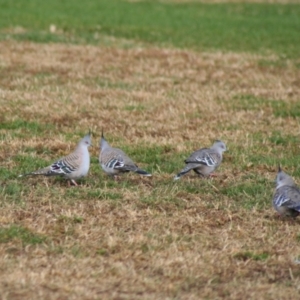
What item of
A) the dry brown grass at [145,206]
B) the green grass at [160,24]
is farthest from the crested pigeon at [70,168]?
the green grass at [160,24]

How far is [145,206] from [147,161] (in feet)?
7.44

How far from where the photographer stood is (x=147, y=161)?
1127 centimetres

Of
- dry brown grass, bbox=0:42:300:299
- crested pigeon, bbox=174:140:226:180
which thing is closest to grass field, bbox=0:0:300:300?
dry brown grass, bbox=0:42:300:299

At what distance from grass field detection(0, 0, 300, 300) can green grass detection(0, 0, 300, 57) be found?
159 mm

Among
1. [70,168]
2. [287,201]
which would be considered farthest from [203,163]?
[287,201]

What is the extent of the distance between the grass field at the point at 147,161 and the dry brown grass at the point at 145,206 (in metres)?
0.02

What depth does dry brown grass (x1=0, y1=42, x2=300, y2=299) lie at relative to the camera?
6984 mm

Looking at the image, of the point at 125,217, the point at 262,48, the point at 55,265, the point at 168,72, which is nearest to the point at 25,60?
the point at 168,72

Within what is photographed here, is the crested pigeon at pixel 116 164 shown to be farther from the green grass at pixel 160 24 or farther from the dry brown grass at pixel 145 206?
the green grass at pixel 160 24

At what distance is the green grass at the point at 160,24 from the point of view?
23156 millimetres

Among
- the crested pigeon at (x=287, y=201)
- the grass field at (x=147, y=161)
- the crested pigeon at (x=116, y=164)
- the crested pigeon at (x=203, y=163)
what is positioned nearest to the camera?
the grass field at (x=147, y=161)

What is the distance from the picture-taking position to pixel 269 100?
15.8 metres

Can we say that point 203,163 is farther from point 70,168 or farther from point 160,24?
point 160,24

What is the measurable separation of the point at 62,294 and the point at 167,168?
447 centimetres
